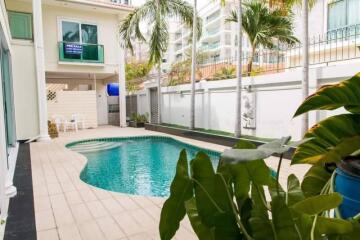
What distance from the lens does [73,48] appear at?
12.3 metres

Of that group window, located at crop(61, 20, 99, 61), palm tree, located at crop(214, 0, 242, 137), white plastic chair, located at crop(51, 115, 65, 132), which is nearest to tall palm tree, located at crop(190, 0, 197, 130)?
palm tree, located at crop(214, 0, 242, 137)

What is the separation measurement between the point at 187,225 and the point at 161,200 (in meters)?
0.81

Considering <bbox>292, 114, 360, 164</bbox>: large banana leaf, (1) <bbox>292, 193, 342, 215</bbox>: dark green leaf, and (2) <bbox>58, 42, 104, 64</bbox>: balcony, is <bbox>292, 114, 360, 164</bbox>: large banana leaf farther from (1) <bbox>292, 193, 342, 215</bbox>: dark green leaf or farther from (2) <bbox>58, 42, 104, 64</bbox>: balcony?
(2) <bbox>58, 42, 104, 64</bbox>: balcony

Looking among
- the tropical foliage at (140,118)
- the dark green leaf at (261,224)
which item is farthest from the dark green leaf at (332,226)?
the tropical foliage at (140,118)

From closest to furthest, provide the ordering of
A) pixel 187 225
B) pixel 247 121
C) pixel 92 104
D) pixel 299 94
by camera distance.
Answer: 1. pixel 187 225
2. pixel 299 94
3. pixel 247 121
4. pixel 92 104

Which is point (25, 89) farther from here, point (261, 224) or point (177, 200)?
point (261, 224)

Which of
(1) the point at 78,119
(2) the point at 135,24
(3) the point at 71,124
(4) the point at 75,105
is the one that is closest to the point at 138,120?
(1) the point at 78,119

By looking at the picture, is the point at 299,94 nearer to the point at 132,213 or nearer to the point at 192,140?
the point at 192,140

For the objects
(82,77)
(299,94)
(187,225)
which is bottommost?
(187,225)

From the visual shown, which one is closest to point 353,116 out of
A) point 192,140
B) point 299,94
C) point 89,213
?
point 89,213

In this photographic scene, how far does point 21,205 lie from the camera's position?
3285mm

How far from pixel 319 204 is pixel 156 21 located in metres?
10.3

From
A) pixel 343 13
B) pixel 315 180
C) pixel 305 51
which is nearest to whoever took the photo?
pixel 315 180

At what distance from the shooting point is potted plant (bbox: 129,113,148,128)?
45.1 ft
